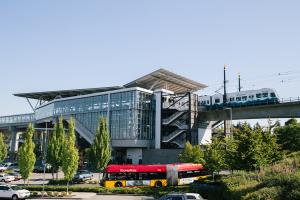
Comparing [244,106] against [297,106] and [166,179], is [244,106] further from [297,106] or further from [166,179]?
[166,179]

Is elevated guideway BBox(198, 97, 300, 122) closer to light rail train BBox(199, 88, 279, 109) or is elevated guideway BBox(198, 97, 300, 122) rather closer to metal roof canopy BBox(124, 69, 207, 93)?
light rail train BBox(199, 88, 279, 109)

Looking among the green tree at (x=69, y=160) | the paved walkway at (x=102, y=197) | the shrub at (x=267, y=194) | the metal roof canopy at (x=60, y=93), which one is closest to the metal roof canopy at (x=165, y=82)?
the metal roof canopy at (x=60, y=93)

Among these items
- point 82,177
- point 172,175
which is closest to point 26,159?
point 82,177

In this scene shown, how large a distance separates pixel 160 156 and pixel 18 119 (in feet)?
179

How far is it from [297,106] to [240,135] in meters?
37.1

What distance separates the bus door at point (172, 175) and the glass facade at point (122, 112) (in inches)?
1115

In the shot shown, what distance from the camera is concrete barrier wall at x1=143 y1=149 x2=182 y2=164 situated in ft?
228

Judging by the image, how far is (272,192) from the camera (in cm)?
1655

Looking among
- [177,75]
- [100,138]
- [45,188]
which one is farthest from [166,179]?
Answer: [177,75]

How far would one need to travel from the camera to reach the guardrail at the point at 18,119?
334 ft

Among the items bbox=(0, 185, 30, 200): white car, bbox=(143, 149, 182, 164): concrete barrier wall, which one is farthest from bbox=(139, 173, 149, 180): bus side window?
bbox=(143, 149, 182, 164): concrete barrier wall

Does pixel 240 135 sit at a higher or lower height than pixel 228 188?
higher

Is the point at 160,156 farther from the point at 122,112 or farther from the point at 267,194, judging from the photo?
the point at 267,194

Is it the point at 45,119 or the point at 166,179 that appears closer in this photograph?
the point at 166,179
